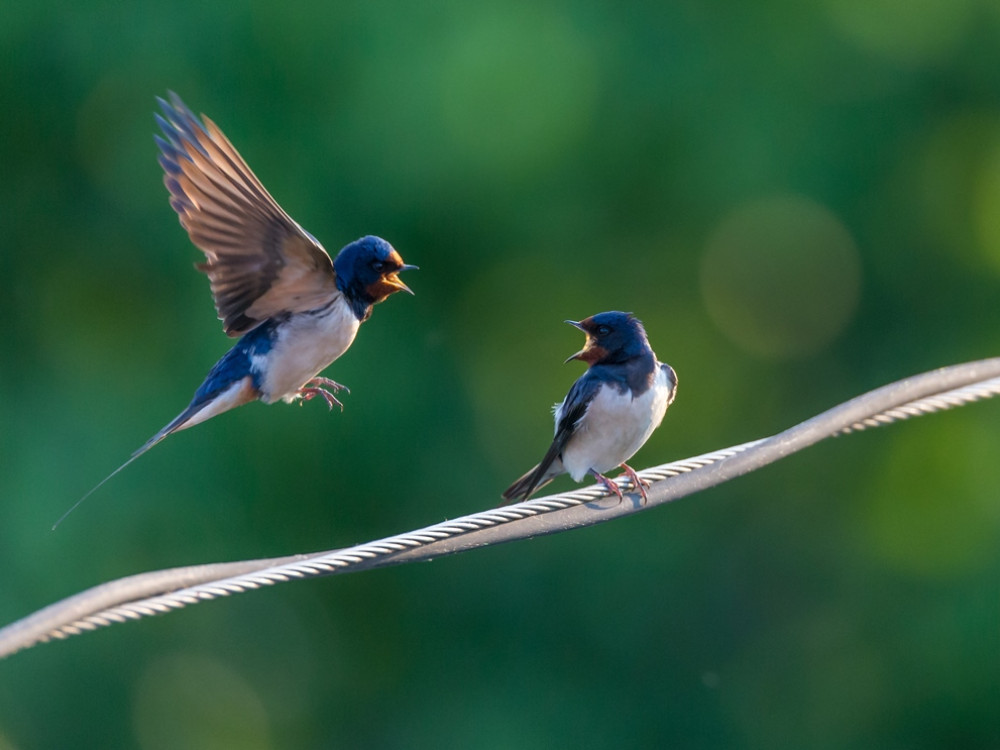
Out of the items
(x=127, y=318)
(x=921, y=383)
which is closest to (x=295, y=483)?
(x=127, y=318)

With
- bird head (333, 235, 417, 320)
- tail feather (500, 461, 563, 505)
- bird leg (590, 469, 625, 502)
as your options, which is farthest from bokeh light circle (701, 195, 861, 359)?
bird head (333, 235, 417, 320)

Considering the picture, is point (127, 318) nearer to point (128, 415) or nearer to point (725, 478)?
point (128, 415)

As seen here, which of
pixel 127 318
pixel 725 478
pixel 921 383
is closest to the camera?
pixel 725 478

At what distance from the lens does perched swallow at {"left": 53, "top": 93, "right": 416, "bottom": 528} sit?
322 cm

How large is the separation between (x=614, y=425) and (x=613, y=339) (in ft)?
0.80

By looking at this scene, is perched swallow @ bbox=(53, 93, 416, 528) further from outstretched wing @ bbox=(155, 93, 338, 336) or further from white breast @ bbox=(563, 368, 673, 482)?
white breast @ bbox=(563, 368, 673, 482)

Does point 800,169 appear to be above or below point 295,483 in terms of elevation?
above

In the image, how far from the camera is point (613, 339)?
12.3ft

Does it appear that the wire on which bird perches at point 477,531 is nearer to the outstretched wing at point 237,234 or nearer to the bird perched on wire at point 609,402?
the bird perched on wire at point 609,402

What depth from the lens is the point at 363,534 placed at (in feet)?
29.6

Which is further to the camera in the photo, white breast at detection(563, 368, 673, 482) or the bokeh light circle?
the bokeh light circle

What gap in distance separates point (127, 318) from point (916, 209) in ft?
18.5

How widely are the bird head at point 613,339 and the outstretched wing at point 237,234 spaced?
78 cm

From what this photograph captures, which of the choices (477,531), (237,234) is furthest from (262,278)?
(477,531)
